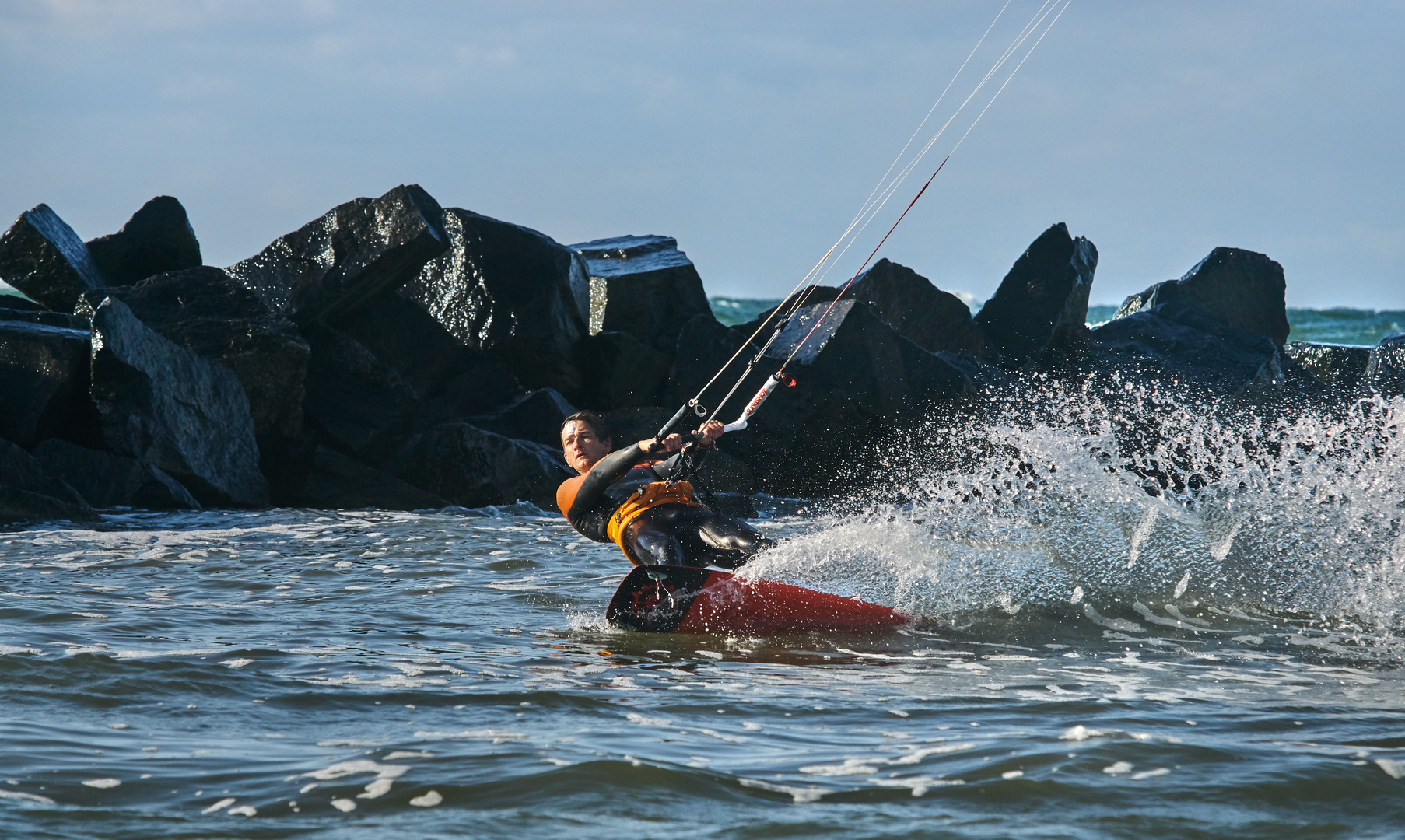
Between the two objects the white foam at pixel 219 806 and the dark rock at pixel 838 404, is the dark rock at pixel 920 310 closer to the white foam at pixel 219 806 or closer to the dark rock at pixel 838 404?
the dark rock at pixel 838 404

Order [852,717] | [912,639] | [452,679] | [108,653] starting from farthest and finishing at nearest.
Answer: [912,639], [108,653], [452,679], [852,717]

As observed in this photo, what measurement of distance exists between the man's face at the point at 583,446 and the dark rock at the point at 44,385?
6.87 metres

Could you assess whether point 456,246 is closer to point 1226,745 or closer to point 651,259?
point 651,259

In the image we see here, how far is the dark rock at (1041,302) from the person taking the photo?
57.1 ft

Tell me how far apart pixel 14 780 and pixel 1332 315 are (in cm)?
5983

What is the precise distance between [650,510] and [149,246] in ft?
36.7

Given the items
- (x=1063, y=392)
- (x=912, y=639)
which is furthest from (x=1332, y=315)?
(x=912, y=639)

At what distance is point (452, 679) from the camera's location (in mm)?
5195

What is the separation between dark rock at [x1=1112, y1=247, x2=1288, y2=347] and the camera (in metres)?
19.9

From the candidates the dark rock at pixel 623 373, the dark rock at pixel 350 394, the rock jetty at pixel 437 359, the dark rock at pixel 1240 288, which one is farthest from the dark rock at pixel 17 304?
the dark rock at pixel 1240 288

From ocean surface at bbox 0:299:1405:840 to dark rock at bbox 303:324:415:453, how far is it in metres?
3.16

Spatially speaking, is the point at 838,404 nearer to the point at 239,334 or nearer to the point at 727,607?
the point at 239,334

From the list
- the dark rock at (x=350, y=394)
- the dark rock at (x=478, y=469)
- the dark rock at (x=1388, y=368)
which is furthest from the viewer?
the dark rock at (x=1388, y=368)

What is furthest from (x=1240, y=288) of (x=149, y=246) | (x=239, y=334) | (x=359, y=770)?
(x=359, y=770)
